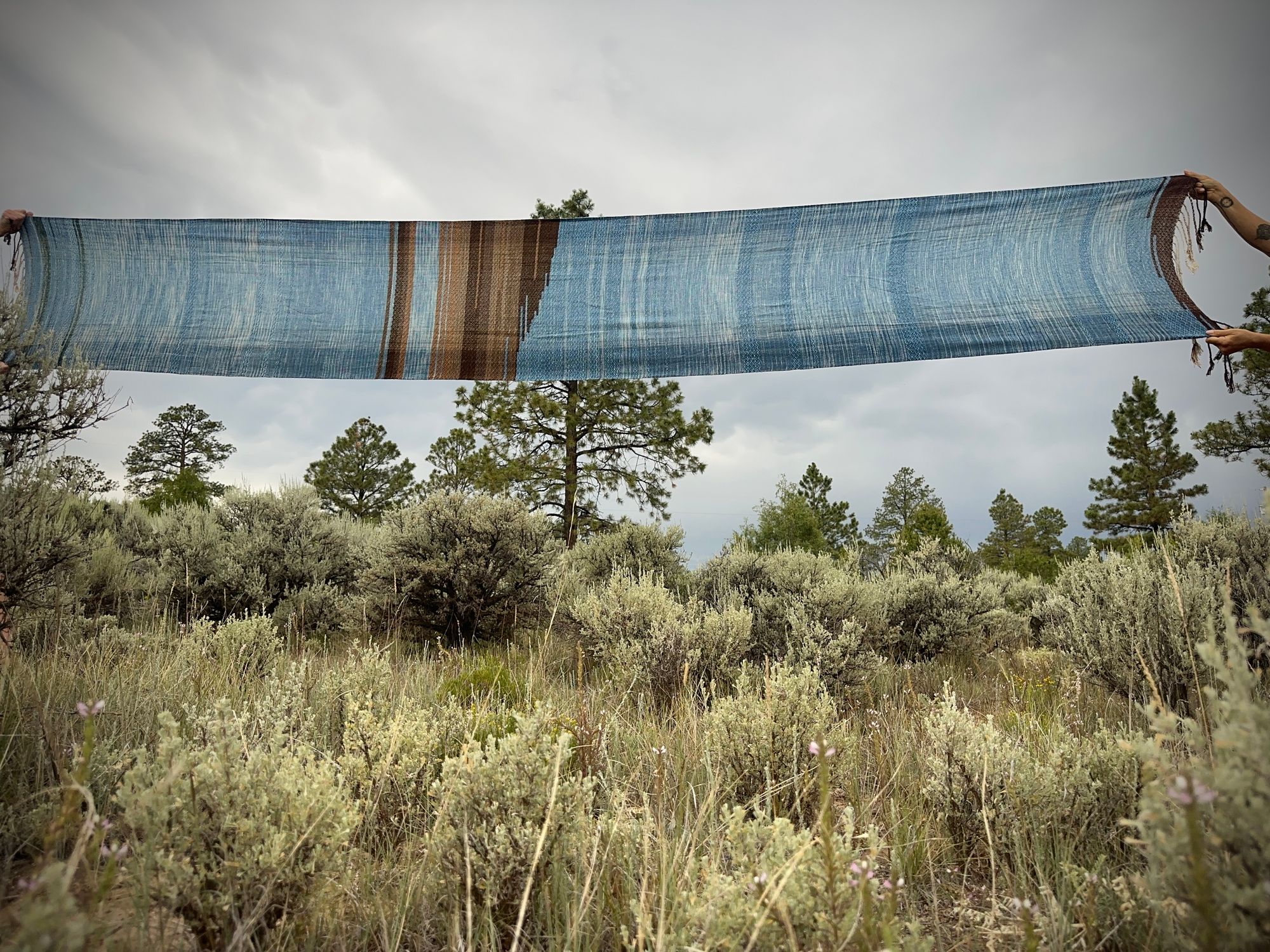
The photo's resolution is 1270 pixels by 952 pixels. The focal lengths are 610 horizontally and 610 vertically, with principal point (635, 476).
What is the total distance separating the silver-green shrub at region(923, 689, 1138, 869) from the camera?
1769mm

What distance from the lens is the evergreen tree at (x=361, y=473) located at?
32.5m

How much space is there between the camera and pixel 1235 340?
10.0 feet

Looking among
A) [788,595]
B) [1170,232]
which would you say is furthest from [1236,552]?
[788,595]

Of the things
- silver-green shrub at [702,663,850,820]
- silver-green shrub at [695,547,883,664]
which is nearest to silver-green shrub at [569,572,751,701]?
silver-green shrub at [695,547,883,664]

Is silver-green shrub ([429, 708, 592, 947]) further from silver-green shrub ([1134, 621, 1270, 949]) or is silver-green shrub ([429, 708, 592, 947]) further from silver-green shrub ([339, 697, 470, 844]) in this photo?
silver-green shrub ([1134, 621, 1270, 949])

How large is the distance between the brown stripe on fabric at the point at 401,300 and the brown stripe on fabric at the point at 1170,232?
14.5 ft

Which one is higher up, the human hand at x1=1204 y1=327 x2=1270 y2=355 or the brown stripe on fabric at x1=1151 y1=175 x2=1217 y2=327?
the brown stripe on fabric at x1=1151 y1=175 x2=1217 y2=327

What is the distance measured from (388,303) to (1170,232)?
15.2 ft

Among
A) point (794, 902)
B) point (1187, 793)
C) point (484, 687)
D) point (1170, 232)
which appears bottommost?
point (794, 902)

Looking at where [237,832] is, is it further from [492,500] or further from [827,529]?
[827,529]

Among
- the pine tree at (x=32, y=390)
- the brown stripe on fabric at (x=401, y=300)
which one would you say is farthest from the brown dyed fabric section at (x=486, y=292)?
the pine tree at (x=32, y=390)

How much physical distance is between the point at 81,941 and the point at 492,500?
4983 mm

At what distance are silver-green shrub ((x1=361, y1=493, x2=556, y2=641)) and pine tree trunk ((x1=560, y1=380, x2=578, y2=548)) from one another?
9.33m

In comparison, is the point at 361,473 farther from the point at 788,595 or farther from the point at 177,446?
the point at 788,595
